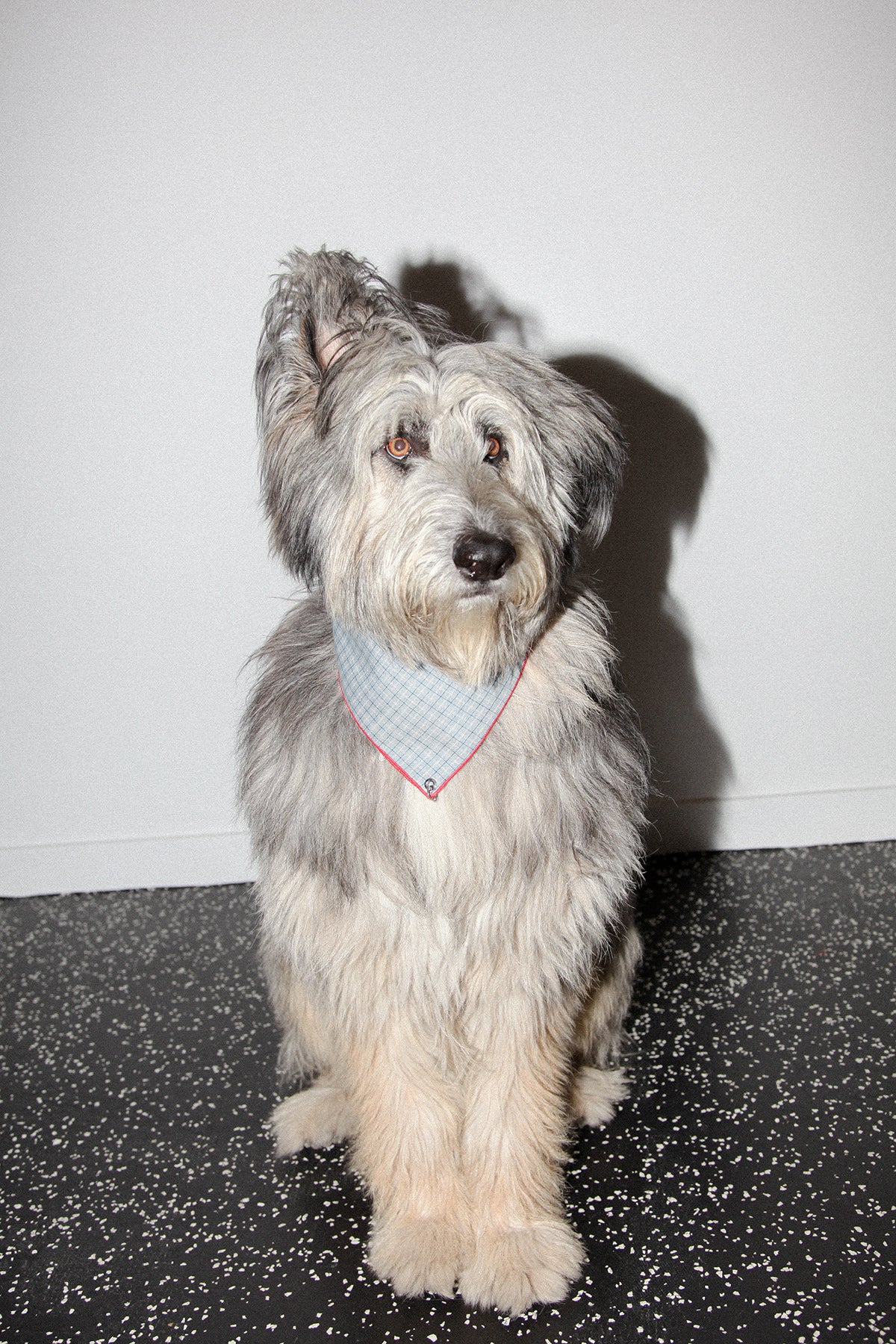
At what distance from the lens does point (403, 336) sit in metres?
1.87

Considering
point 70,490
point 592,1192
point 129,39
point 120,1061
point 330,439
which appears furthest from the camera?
point 70,490

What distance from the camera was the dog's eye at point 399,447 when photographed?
1.83m

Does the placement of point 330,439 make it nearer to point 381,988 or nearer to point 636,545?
point 381,988

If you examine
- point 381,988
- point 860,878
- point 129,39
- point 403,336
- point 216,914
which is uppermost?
point 129,39

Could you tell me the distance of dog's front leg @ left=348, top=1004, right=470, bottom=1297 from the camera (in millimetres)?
1981

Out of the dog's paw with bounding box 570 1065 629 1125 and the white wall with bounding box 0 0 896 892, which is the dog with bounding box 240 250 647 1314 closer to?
the dog's paw with bounding box 570 1065 629 1125

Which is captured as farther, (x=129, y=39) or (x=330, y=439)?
(x=129, y=39)

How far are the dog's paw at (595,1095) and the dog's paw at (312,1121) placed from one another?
499 millimetres

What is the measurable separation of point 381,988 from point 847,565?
224 centimetres

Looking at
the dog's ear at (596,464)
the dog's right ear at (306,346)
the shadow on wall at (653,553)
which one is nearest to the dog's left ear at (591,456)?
the dog's ear at (596,464)

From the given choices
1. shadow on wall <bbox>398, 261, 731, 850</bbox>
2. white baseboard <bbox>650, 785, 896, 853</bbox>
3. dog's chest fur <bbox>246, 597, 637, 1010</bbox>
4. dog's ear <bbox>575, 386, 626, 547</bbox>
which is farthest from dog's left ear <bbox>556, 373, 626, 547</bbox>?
white baseboard <bbox>650, 785, 896, 853</bbox>

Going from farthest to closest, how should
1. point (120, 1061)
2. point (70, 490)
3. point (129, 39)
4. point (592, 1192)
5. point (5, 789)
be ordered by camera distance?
point (5, 789)
point (70, 490)
point (129, 39)
point (120, 1061)
point (592, 1192)

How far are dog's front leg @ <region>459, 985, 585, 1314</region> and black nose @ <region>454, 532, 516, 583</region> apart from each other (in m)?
0.76

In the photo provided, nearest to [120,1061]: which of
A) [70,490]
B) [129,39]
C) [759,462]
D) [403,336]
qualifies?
[70,490]
